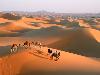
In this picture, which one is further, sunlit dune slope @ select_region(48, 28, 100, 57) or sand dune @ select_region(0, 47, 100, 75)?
sunlit dune slope @ select_region(48, 28, 100, 57)

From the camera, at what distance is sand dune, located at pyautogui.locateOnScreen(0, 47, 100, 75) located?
1312 centimetres

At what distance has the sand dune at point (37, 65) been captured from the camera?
1312cm

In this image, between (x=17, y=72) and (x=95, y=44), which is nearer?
(x=17, y=72)

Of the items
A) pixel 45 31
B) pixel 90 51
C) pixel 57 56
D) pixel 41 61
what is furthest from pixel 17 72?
pixel 45 31

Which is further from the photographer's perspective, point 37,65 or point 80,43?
point 80,43

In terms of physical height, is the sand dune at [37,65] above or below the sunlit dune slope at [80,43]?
above

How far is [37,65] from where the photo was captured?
13.9 m

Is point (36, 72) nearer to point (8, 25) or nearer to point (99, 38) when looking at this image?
point (99, 38)

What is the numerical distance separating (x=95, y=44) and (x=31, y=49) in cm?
1197

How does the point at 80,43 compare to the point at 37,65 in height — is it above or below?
below

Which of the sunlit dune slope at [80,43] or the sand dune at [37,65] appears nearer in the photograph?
the sand dune at [37,65]

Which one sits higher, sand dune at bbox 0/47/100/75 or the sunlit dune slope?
sand dune at bbox 0/47/100/75

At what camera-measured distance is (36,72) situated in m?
→ 13.2

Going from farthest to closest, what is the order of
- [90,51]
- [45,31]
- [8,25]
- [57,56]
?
[8,25], [45,31], [90,51], [57,56]
